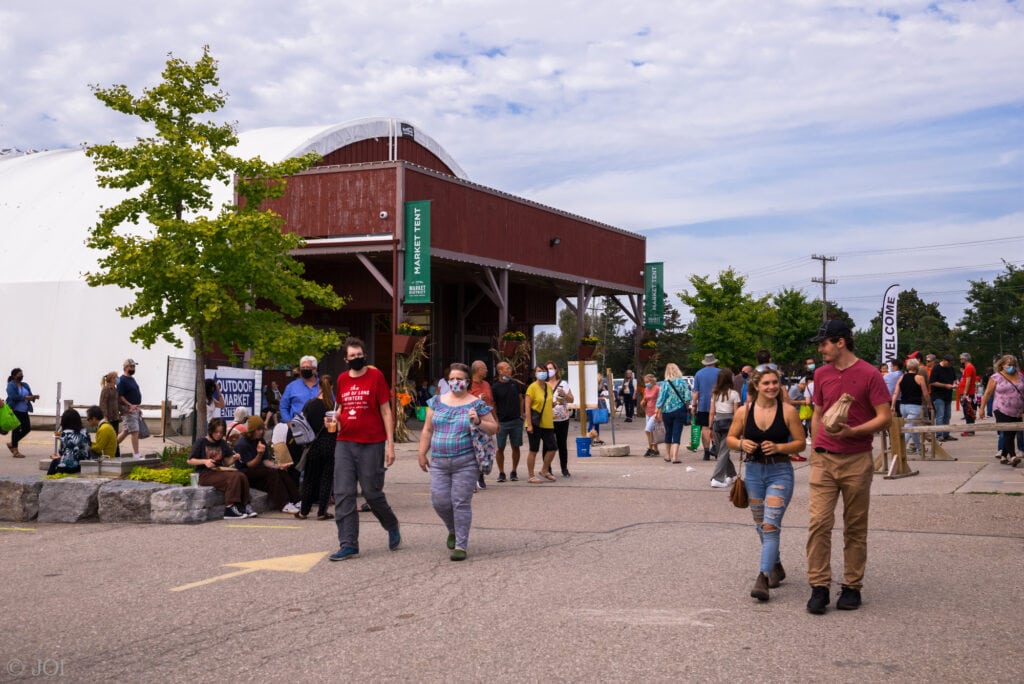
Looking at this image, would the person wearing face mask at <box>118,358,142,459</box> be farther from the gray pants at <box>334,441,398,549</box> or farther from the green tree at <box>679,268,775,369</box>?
the green tree at <box>679,268,775,369</box>

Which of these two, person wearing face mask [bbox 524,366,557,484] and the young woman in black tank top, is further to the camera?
person wearing face mask [bbox 524,366,557,484]

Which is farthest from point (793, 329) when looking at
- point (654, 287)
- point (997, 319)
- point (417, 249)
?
point (417, 249)

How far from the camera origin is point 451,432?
8.89 m

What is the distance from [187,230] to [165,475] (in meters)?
7.77

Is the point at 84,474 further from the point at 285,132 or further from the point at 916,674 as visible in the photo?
the point at 285,132

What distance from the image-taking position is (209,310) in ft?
61.5

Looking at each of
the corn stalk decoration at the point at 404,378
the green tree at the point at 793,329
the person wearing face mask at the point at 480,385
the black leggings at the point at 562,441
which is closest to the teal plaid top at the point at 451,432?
the person wearing face mask at the point at 480,385

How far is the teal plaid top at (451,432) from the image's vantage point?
8.87 meters

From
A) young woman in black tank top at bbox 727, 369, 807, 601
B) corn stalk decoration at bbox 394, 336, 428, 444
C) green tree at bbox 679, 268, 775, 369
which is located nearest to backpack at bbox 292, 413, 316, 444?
young woman in black tank top at bbox 727, 369, 807, 601

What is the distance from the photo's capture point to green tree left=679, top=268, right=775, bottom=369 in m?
59.0

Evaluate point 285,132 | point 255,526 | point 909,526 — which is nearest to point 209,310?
point 255,526

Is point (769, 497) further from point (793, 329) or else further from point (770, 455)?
point (793, 329)

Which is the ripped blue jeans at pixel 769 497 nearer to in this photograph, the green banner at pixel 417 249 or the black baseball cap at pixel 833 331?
the black baseball cap at pixel 833 331

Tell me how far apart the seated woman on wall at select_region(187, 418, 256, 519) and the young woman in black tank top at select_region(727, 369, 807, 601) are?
6306 millimetres
